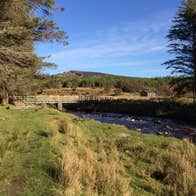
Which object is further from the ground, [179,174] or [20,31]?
[20,31]

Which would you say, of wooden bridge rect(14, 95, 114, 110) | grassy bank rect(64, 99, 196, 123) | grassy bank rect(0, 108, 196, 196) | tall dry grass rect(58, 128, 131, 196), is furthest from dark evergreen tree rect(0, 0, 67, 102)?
wooden bridge rect(14, 95, 114, 110)

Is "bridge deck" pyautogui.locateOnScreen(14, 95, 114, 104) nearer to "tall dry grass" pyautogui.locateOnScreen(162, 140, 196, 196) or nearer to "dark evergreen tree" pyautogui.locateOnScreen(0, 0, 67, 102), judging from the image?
"dark evergreen tree" pyautogui.locateOnScreen(0, 0, 67, 102)

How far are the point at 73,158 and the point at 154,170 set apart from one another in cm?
227

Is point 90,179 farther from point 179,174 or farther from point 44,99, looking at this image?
point 44,99

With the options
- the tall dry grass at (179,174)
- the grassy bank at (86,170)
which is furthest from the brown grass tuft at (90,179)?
the tall dry grass at (179,174)

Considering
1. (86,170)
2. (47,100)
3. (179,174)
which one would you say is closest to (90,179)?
(86,170)

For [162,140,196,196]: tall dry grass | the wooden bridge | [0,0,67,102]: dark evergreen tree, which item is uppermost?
[0,0,67,102]: dark evergreen tree

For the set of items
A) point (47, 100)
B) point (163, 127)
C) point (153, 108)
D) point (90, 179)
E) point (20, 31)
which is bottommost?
point (163, 127)

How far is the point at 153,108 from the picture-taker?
26984mm

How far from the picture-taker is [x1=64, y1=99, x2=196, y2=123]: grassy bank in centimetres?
2258

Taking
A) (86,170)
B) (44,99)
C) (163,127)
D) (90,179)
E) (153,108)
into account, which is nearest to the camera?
(90,179)

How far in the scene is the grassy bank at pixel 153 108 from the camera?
74.1 ft

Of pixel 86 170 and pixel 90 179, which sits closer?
pixel 90 179

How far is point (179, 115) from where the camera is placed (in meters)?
22.7
